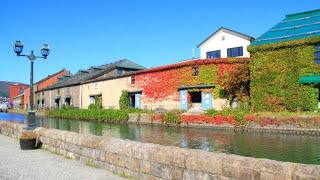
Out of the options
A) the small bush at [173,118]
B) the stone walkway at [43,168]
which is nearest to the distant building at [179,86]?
the small bush at [173,118]

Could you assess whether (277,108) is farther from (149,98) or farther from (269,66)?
(149,98)

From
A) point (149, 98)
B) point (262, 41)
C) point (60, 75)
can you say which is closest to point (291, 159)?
point (262, 41)

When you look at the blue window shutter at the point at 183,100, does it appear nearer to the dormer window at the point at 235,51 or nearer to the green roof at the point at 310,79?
the dormer window at the point at 235,51

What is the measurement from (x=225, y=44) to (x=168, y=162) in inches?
1521

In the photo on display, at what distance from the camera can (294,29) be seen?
95.2 ft

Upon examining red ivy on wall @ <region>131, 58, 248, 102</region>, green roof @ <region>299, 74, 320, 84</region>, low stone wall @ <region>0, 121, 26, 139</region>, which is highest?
red ivy on wall @ <region>131, 58, 248, 102</region>

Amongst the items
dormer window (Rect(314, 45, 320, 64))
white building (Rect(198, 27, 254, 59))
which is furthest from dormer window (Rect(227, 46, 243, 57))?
dormer window (Rect(314, 45, 320, 64))

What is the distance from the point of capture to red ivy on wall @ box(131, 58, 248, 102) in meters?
34.2

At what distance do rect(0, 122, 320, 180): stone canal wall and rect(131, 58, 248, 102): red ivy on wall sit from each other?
25.5 meters

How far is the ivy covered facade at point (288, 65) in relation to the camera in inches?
1051

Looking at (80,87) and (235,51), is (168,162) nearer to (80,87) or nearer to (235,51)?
(235,51)

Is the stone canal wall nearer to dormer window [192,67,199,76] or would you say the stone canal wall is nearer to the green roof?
the green roof

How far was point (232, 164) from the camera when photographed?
5246 millimetres

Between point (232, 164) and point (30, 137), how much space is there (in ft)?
32.0
